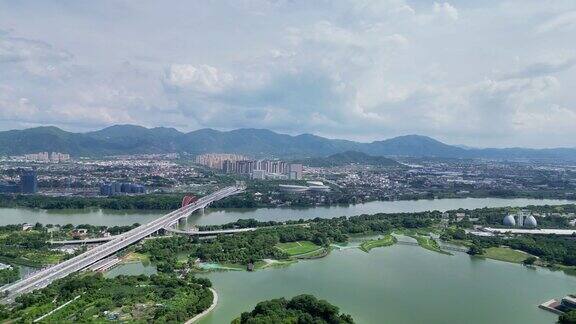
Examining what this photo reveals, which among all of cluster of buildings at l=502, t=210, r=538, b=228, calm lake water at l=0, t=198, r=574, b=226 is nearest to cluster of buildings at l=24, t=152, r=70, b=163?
calm lake water at l=0, t=198, r=574, b=226

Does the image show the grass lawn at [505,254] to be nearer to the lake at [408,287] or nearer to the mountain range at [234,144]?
the lake at [408,287]

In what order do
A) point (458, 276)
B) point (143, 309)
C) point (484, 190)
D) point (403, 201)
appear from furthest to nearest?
point (484, 190), point (403, 201), point (458, 276), point (143, 309)

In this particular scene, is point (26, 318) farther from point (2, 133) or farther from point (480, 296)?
point (2, 133)

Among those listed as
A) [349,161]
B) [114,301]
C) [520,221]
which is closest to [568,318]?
[114,301]

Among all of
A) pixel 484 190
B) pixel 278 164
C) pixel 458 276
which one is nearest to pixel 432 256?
pixel 458 276

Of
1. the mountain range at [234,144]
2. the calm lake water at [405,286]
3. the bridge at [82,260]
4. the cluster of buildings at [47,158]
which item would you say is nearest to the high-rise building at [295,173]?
the bridge at [82,260]

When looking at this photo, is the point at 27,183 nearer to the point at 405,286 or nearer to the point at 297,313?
the point at 405,286
